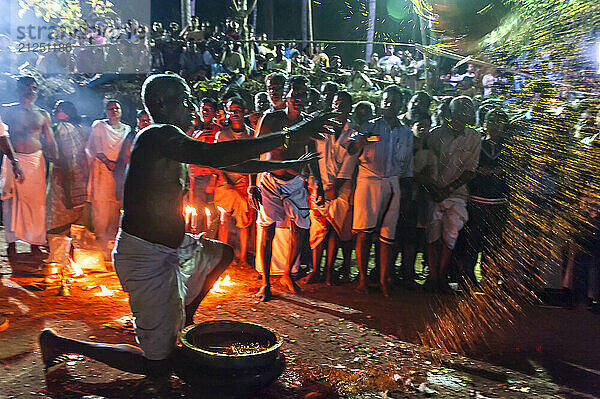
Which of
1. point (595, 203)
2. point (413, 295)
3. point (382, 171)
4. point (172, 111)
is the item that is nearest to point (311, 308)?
point (413, 295)

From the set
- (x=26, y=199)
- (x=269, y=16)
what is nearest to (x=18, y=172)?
(x=26, y=199)

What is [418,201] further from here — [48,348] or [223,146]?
[48,348]

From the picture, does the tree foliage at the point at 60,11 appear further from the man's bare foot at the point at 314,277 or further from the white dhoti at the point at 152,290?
the white dhoti at the point at 152,290

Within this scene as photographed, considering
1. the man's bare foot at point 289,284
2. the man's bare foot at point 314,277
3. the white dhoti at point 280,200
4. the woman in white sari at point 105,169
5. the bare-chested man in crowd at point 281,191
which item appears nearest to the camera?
the bare-chested man in crowd at point 281,191

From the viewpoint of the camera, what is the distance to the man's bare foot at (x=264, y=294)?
20.4ft

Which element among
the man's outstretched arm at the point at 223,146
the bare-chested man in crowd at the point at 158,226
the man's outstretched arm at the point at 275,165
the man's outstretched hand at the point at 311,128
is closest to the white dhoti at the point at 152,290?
the bare-chested man in crowd at the point at 158,226

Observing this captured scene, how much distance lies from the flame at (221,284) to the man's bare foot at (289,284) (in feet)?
2.22

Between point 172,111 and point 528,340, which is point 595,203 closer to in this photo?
point 528,340

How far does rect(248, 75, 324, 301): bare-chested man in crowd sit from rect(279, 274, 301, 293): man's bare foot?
389 millimetres

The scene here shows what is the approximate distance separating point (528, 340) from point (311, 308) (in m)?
2.19

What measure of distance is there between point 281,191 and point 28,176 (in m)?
3.46

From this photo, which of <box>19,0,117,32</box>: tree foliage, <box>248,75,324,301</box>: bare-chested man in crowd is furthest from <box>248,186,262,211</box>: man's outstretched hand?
<box>19,0,117,32</box>: tree foliage

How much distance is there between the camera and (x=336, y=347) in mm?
4934

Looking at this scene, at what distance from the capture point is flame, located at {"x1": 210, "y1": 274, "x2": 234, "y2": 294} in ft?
21.3
